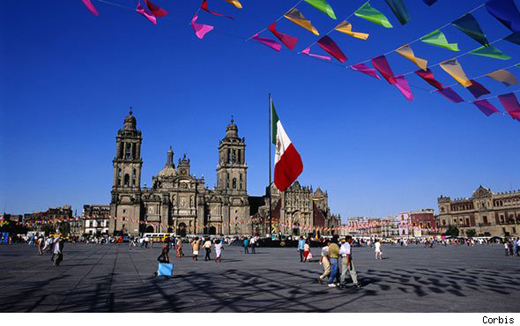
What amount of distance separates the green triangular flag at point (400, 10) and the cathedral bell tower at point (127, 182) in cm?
7607

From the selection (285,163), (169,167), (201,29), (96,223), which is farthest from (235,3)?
(96,223)

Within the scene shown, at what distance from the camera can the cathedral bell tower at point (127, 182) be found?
252ft

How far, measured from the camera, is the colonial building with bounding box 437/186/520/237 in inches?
2990

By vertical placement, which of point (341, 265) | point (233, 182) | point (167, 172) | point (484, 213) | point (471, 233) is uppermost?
point (167, 172)

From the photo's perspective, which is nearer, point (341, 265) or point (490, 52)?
point (490, 52)

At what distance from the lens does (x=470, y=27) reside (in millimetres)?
6664

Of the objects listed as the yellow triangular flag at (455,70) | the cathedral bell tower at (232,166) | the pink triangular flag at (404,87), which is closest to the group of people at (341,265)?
the pink triangular flag at (404,87)

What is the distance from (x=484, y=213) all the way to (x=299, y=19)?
89.5 meters

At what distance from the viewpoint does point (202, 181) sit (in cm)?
8869

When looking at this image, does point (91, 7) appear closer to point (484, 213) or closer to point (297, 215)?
point (297, 215)

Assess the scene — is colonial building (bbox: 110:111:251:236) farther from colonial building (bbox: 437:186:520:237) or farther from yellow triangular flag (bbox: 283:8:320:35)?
yellow triangular flag (bbox: 283:8:320:35)
